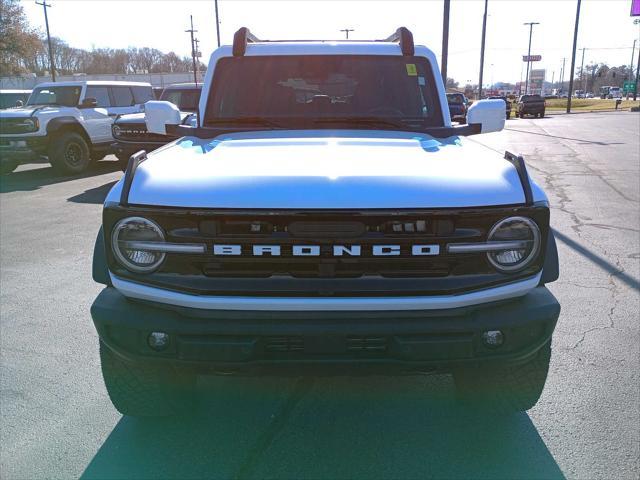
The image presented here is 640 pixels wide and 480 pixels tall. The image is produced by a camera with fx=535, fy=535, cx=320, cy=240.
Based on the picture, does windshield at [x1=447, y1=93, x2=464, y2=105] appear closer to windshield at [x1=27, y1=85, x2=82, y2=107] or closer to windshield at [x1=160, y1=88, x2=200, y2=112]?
windshield at [x1=160, y1=88, x2=200, y2=112]

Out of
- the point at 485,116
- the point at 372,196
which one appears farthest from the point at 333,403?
the point at 485,116

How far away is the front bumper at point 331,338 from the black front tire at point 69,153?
11.3 metres

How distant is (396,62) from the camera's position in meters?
3.91

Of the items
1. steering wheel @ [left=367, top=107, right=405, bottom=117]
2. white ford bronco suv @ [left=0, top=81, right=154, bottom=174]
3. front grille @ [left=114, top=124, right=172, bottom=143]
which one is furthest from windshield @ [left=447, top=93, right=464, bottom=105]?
steering wheel @ [left=367, top=107, right=405, bottom=117]

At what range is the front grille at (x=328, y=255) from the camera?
2225 millimetres

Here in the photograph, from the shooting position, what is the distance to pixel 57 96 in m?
12.8

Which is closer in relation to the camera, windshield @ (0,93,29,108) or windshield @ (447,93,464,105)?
windshield @ (0,93,29,108)

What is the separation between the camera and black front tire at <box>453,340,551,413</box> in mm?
2549

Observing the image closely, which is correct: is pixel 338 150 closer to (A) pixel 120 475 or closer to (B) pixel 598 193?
(A) pixel 120 475

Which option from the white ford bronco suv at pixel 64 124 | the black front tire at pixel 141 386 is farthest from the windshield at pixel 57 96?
the black front tire at pixel 141 386

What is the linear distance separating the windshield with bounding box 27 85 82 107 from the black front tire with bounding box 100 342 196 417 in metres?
11.8

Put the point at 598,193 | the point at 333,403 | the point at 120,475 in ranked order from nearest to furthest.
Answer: the point at 120,475 < the point at 333,403 < the point at 598,193

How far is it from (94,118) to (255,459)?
39.3 ft

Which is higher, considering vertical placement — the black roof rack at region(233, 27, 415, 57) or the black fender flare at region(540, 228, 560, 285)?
the black roof rack at region(233, 27, 415, 57)
